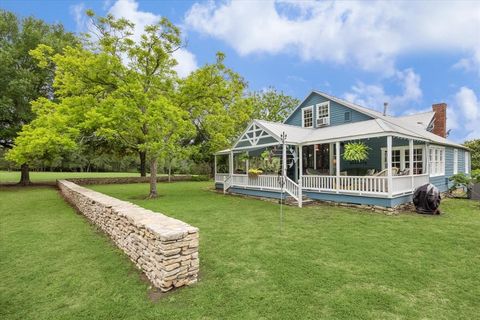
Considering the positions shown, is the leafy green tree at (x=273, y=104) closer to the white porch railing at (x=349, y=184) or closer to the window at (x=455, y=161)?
the window at (x=455, y=161)

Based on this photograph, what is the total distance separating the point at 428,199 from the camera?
28.7ft

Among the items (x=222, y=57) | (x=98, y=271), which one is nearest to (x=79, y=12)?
(x=222, y=57)

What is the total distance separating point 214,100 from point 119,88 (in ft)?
17.4

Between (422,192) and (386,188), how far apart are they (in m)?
Answer: 1.21

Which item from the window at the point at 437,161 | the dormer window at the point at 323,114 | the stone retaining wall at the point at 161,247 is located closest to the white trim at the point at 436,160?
the window at the point at 437,161

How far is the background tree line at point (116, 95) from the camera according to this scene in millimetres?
11102

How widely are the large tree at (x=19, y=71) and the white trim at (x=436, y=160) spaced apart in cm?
2419

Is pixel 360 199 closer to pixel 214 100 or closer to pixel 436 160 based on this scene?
pixel 436 160

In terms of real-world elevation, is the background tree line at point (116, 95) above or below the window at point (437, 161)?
above

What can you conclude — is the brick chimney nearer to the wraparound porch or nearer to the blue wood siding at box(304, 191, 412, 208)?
the wraparound porch

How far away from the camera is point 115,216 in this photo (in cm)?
585

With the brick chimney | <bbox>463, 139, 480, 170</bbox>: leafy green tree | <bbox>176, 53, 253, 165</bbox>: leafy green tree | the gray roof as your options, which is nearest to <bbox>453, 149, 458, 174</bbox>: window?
the gray roof

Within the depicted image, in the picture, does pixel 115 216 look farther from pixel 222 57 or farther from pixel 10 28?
pixel 10 28

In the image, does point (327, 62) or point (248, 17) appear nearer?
point (248, 17)
